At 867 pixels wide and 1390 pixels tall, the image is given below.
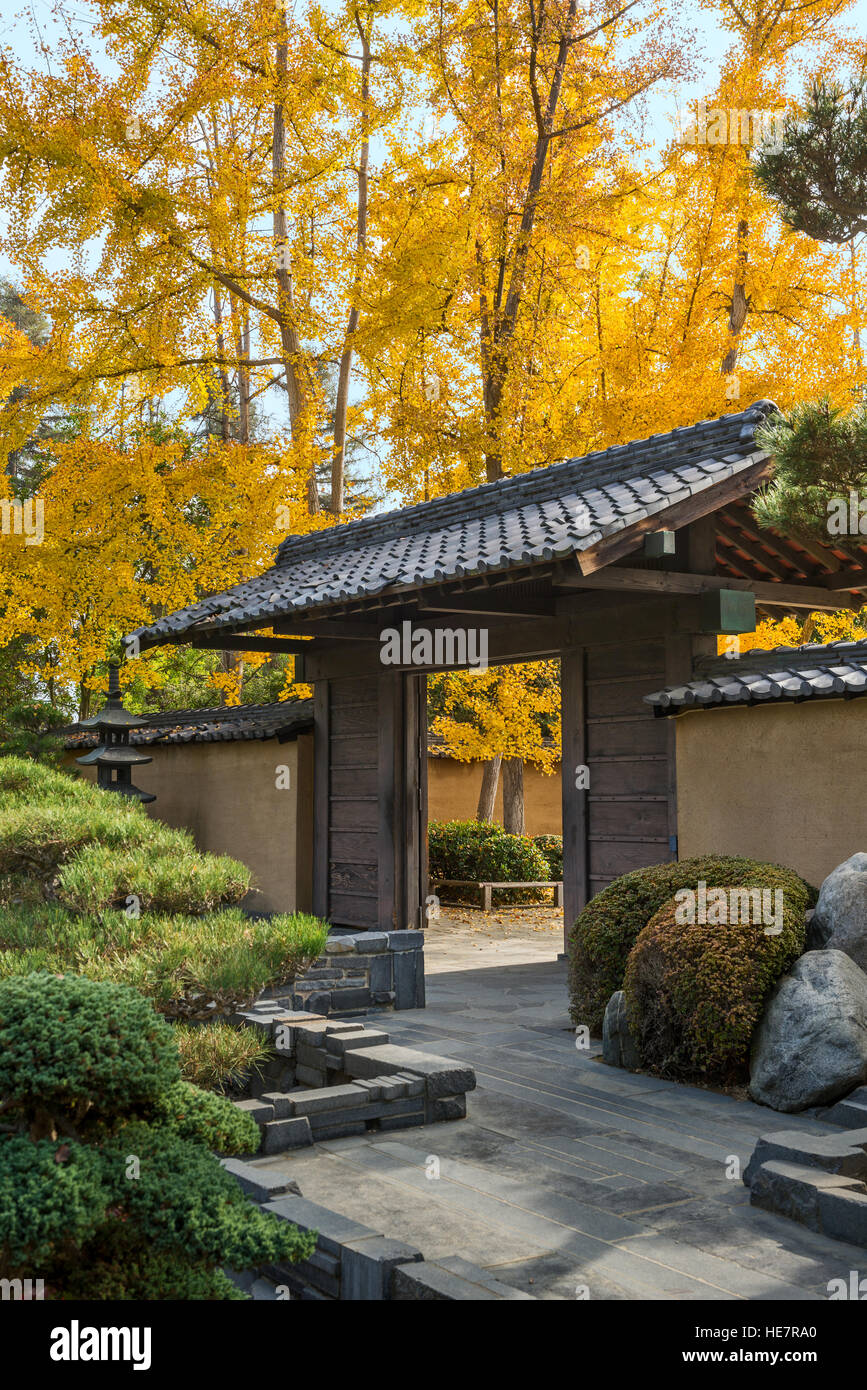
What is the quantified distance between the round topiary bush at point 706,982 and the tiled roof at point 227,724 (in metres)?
6.85

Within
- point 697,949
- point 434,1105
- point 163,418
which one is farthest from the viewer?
point 163,418

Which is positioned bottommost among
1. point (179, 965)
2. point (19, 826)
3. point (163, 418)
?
point (179, 965)

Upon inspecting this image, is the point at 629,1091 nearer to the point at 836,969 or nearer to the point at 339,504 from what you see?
the point at 836,969

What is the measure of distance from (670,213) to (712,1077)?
41.2 feet

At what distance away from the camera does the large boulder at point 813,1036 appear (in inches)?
215

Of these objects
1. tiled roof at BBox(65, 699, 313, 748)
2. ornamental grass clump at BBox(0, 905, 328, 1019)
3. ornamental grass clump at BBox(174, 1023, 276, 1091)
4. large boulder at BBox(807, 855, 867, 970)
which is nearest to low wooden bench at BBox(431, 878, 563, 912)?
tiled roof at BBox(65, 699, 313, 748)

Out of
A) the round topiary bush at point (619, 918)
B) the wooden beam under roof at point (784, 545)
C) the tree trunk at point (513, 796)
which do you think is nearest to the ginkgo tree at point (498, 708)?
the tree trunk at point (513, 796)

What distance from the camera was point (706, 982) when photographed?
5812 millimetres

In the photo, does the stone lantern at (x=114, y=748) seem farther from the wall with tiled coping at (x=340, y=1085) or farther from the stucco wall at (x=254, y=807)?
the wall with tiled coping at (x=340, y=1085)

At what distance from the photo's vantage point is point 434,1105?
553 centimetres

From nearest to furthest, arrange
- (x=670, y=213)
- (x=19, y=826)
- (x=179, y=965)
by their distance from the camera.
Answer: (x=179, y=965)
(x=19, y=826)
(x=670, y=213)

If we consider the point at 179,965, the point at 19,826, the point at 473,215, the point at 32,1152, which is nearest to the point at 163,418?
the point at 473,215

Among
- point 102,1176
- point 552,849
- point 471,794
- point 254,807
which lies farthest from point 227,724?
point 102,1176

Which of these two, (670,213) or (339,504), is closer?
(670,213)
